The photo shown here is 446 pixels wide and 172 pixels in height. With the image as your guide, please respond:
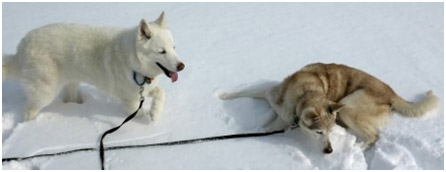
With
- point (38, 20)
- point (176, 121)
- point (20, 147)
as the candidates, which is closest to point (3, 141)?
point (20, 147)

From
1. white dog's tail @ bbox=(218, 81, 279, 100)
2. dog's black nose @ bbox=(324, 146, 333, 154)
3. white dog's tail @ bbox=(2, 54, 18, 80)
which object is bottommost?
dog's black nose @ bbox=(324, 146, 333, 154)

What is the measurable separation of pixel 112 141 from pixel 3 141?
0.97 meters

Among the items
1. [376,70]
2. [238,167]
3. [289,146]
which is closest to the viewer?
[238,167]

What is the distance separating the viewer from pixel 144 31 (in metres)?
3.64

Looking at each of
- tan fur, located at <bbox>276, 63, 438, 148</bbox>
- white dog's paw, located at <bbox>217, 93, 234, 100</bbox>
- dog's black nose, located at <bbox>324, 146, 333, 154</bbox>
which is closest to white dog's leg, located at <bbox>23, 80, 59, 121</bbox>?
white dog's paw, located at <bbox>217, 93, 234, 100</bbox>

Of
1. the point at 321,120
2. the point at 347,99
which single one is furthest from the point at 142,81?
the point at 347,99

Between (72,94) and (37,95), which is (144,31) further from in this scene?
(72,94)

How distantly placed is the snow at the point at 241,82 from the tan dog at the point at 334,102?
0.11m

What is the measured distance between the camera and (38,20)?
6.63m

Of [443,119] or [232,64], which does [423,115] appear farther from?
[232,64]

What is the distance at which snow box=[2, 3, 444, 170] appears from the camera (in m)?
3.95

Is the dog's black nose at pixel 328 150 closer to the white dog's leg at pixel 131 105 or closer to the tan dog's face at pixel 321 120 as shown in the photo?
the tan dog's face at pixel 321 120

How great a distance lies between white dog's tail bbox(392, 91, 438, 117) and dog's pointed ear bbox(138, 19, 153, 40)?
8.00ft

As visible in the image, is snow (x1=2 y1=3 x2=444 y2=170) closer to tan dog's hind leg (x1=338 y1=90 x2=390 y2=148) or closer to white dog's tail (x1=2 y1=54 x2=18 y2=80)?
tan dog's hind leg (x1=338 y1=90 x2=390 y2=148)
